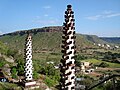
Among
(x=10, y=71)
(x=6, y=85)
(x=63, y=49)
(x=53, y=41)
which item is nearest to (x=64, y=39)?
(x=63, y=49)

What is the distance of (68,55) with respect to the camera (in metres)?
5.20

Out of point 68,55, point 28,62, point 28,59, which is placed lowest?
point 28,62

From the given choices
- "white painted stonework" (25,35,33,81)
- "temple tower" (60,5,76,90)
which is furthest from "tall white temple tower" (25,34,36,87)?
"temple tower" (60,5,76,90)

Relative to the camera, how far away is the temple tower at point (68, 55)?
5109 mm

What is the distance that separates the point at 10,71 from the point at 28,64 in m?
39.5

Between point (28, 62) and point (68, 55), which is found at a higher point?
point (68, 55)

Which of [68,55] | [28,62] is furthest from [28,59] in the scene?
[68,55]

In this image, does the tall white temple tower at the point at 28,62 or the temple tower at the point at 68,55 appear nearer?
the temple tower at the point at 68,55

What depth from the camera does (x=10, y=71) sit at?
163ft

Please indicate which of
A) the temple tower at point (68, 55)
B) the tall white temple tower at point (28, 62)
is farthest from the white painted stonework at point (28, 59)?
the temple tower at point (68, 55)

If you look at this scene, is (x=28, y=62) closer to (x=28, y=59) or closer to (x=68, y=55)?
(x=28, y=59)

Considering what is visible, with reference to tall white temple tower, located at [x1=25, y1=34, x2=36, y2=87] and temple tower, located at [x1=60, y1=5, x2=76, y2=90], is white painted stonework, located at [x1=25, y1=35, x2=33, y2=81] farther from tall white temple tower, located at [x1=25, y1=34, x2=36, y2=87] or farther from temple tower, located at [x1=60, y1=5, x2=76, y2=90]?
temple tower, located at [x1=60, y1=5, x2=76, y2=90]

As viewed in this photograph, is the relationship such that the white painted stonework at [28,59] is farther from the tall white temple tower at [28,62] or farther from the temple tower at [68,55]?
the temple tower at [68,55]

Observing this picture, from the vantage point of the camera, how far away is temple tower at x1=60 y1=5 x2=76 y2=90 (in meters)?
5.11
